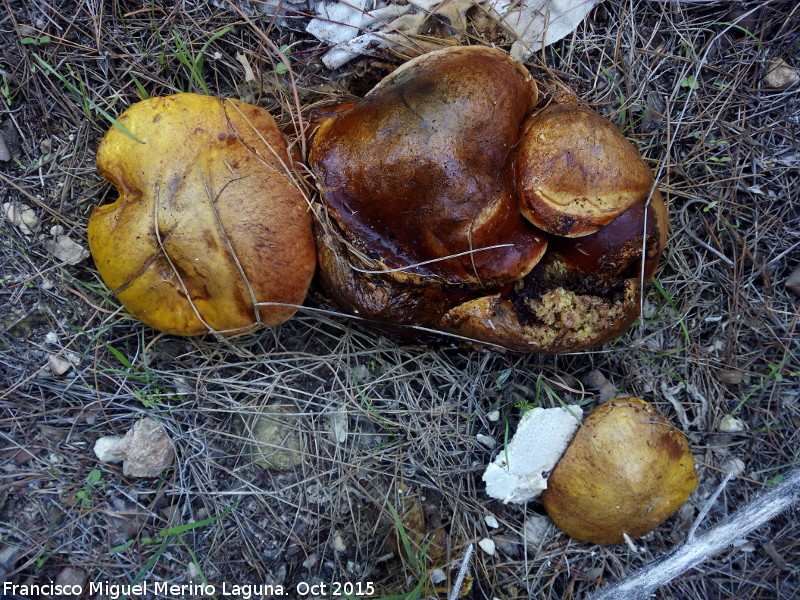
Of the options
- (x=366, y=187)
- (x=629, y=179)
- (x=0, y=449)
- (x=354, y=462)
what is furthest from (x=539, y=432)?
(x=0, y=449)

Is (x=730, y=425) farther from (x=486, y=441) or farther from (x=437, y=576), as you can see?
(x=437, y=576)

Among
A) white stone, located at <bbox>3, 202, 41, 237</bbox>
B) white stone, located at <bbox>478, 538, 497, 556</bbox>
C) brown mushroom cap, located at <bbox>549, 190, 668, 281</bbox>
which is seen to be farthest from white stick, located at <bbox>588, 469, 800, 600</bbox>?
white stone, located at <bbox>3, 202, 41, 237</bbox>

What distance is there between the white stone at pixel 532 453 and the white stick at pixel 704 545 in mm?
548

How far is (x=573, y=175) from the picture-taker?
70.2 inches

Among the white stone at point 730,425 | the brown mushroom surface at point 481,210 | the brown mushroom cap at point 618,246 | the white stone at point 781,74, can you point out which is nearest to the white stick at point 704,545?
the white stone at point 730,425

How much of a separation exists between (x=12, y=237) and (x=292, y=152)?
1.35 meters

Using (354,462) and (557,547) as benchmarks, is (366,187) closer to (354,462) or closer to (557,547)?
(354,462)

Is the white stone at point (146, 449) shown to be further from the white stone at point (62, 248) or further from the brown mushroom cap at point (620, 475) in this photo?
the brown mushroom cap at point (620, 475)

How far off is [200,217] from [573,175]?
53.4 inches

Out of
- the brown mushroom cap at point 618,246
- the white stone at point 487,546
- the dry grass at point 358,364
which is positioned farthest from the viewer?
the white stone at point 487,546

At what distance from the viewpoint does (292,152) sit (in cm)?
207

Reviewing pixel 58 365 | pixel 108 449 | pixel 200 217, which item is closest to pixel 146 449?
pixel 108 449

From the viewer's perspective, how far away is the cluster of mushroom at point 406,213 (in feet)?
5.96

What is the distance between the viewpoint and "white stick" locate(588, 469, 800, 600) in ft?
7.45
